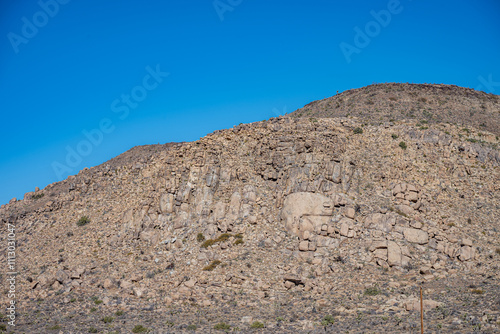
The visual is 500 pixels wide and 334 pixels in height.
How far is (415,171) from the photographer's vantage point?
4959 cm

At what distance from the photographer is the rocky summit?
37438 mm

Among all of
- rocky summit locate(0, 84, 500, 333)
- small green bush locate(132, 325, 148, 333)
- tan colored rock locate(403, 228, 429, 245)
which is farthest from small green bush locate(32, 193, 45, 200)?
tan colored rock locate(403, 228, 429, 245)

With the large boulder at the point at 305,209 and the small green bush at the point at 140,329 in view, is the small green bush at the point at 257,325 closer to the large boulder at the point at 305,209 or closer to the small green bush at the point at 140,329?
the small green bush at the point at 140,329

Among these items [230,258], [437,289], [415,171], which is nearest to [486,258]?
[437,289]

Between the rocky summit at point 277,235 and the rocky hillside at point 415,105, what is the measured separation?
6.28ft

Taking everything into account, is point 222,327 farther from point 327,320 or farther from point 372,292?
point 372,292

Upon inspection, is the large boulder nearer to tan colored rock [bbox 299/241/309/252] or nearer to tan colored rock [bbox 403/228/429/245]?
tan colored rock [bbox 299/241/309/252]

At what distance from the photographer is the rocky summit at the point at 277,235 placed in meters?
37.4

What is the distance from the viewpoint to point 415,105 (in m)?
67.6

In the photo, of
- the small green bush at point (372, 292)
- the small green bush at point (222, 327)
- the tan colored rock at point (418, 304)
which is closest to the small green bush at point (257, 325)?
the small green bush at point (222, 327)

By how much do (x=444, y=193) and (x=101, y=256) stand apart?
1430 inches

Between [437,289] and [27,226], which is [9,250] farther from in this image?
[437,289]

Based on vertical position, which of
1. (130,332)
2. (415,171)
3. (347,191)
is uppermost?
(415,171)

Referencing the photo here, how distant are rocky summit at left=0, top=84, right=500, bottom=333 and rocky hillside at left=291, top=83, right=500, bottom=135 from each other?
6.28ft
